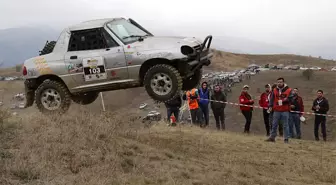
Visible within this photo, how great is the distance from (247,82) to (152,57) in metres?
22.7

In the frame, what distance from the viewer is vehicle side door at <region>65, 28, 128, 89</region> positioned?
846cm

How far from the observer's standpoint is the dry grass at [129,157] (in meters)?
5.90

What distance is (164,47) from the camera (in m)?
8.16

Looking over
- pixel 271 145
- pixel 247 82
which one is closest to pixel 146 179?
pixel 271 145

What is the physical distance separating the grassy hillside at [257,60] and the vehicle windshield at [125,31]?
39912 millimetres

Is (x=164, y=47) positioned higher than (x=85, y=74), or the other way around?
(x=164, y=47)

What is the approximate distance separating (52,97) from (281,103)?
642cm

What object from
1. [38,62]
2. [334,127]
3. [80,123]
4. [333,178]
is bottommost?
[334,127]

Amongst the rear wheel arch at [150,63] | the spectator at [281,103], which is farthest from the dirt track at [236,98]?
the spectator at [281,103]

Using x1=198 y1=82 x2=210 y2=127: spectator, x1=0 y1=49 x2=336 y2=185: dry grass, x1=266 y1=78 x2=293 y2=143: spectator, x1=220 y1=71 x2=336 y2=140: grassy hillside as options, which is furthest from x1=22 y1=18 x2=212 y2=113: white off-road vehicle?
x1=220 y1=71 x2=336 y2=140: grassy hillside

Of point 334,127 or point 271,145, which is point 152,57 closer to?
point 271,145

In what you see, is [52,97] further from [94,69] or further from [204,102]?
[204,102]

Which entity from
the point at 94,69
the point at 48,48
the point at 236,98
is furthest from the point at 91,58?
the point at 236,98

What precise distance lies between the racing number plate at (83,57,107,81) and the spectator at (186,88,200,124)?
17.6 feet
